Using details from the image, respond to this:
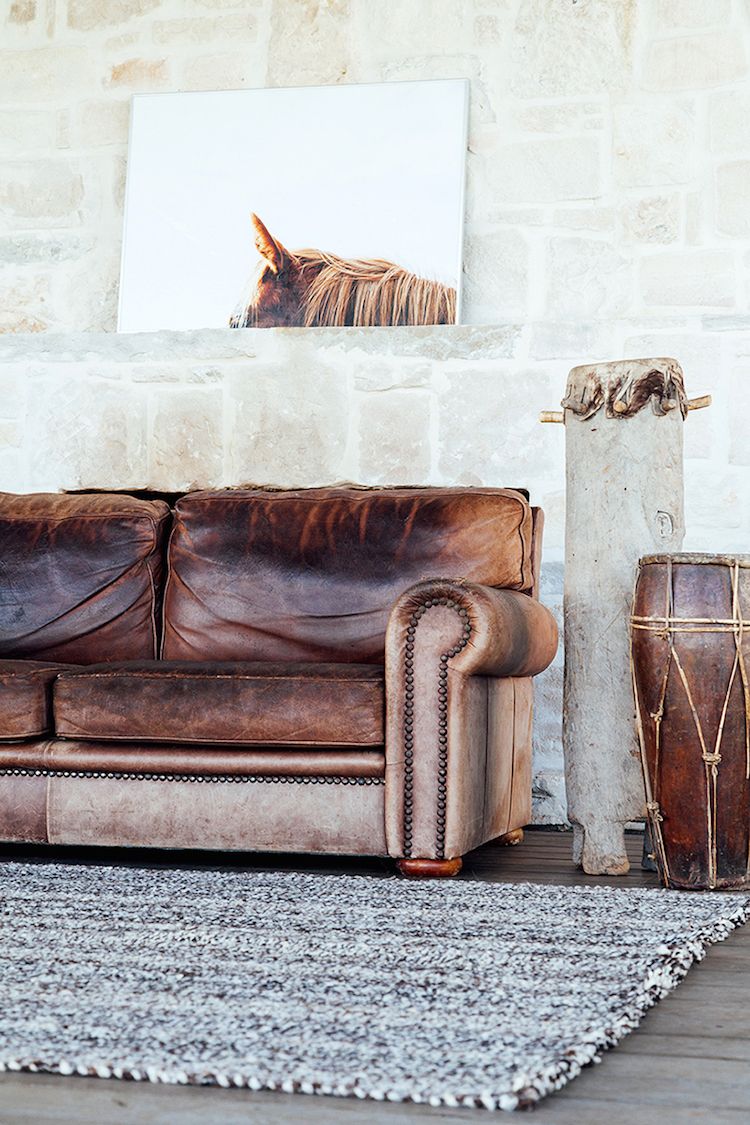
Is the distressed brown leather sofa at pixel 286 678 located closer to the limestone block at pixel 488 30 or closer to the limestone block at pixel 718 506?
the limestone block at pixel 718 506

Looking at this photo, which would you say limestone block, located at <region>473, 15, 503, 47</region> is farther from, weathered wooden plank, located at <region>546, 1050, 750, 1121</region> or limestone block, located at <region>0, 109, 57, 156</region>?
weathered wooden plank, located at <region>546, 1050, 750, 1121</region>

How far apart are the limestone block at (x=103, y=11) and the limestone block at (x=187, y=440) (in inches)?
55.7

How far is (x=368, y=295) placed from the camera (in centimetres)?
444

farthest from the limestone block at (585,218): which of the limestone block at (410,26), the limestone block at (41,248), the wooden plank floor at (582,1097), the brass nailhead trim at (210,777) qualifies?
the wooden plank floor at (582,1097)

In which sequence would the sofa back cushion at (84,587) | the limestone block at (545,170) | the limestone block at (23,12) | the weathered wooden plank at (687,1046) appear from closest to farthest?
1. the weathered wooden plank at (687,1046)
2. the sofa back cushion at (84,587)
3. the limestone block at (545,170)
4. the limestone block at (23,12)

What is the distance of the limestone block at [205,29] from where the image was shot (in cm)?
472

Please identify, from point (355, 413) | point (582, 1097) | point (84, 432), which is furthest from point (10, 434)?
point (582, 1097)

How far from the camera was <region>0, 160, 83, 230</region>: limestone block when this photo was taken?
4.83 m

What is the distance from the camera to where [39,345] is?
15.4 ft

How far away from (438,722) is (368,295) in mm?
2037

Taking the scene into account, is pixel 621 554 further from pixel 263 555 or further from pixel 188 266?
pixel 188 266

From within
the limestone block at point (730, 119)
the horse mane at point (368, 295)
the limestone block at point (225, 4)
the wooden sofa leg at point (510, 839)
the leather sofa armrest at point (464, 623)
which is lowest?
the wooden sofa leg at point (510, 839)

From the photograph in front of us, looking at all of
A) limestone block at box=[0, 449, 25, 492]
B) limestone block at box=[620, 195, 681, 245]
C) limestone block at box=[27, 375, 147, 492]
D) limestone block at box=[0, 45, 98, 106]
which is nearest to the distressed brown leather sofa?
limestone block at box=[27, 375, 147, 492]

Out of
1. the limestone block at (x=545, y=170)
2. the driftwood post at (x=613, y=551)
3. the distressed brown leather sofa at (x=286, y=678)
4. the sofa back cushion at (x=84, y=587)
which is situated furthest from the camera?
the limestone block at (x=545, y=170)
